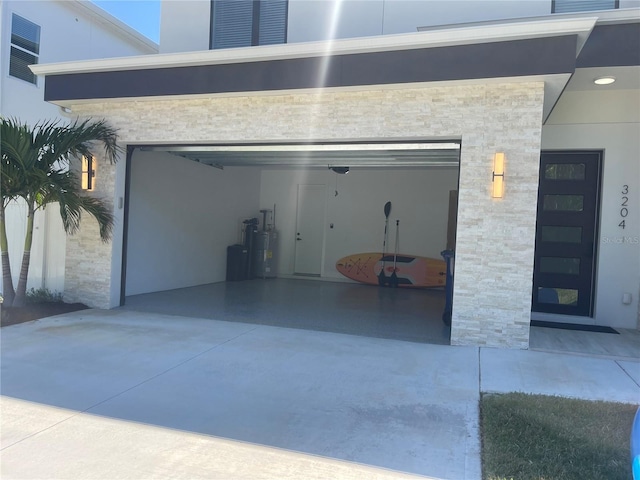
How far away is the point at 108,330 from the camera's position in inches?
264

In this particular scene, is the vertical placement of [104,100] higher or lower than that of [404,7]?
lower

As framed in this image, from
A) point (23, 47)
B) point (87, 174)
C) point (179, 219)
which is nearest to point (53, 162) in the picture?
point (87, 174)

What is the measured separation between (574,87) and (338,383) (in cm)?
591

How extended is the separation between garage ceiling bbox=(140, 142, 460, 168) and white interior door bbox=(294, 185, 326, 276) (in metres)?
3.65

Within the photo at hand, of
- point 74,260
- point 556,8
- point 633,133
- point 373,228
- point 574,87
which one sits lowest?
point 74,260

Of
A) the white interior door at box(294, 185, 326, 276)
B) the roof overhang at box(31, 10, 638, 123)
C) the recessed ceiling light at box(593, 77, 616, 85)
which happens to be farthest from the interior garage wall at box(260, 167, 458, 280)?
the roof overhang at box(31, 10, 638, 123)

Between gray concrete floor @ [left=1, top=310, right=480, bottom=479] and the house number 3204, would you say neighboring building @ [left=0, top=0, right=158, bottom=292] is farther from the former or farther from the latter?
the house number 3204

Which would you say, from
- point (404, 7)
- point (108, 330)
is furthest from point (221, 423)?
point (404, 7)

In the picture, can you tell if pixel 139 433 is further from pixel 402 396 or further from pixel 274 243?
pixel 274 243

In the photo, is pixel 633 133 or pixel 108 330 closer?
pixel 108 330

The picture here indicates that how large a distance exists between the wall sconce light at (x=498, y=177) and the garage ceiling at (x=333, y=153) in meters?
0.75

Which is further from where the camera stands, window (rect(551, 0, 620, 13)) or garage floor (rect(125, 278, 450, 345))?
garage floor (rect(125, 278, 450, 345))

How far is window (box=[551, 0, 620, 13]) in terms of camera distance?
23.5ft

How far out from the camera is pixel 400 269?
13.0 m
